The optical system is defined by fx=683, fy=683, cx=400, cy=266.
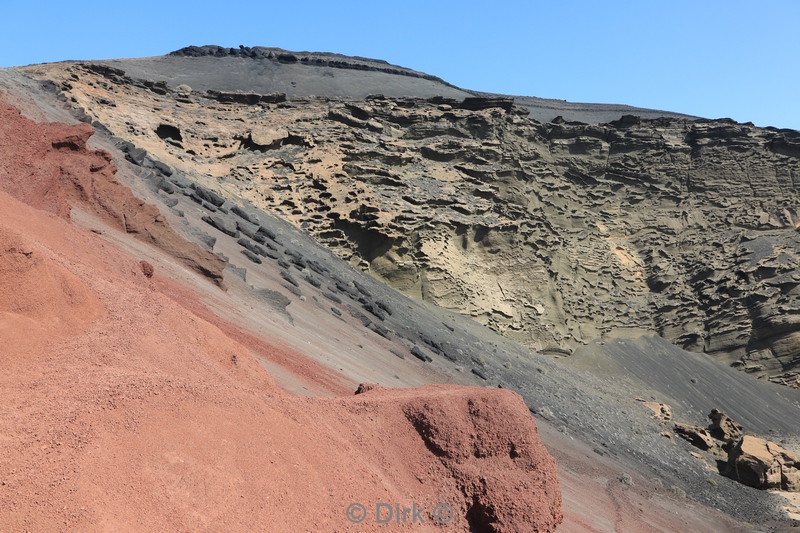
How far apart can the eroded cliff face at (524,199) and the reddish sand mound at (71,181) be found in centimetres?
912

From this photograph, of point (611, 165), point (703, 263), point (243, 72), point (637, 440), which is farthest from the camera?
point (243, 72)

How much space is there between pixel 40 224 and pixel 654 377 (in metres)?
24.6

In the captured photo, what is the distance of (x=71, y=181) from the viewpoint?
11258 mm

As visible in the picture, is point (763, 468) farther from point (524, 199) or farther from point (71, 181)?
point (71, 181)

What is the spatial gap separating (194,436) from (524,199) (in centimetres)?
2718

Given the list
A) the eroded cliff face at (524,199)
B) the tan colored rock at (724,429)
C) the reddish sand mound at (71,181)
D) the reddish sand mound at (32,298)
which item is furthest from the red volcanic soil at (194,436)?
the tan colored rock at (724,429)

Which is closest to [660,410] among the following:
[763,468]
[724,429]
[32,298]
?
[724,429]

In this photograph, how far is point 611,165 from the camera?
34.9m

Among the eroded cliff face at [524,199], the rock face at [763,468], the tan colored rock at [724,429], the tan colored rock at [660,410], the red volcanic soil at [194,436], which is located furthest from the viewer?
the eroded cliff face at [524,199]

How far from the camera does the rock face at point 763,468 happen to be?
60.2ft

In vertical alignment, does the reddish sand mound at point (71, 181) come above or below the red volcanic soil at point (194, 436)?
above

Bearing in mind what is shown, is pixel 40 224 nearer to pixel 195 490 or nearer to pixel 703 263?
pixel 195 490

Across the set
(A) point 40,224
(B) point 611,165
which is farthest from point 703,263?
(A) point 40,224

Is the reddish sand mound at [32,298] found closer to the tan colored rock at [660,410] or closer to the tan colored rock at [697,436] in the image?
the tan colored rock at [697,436]
